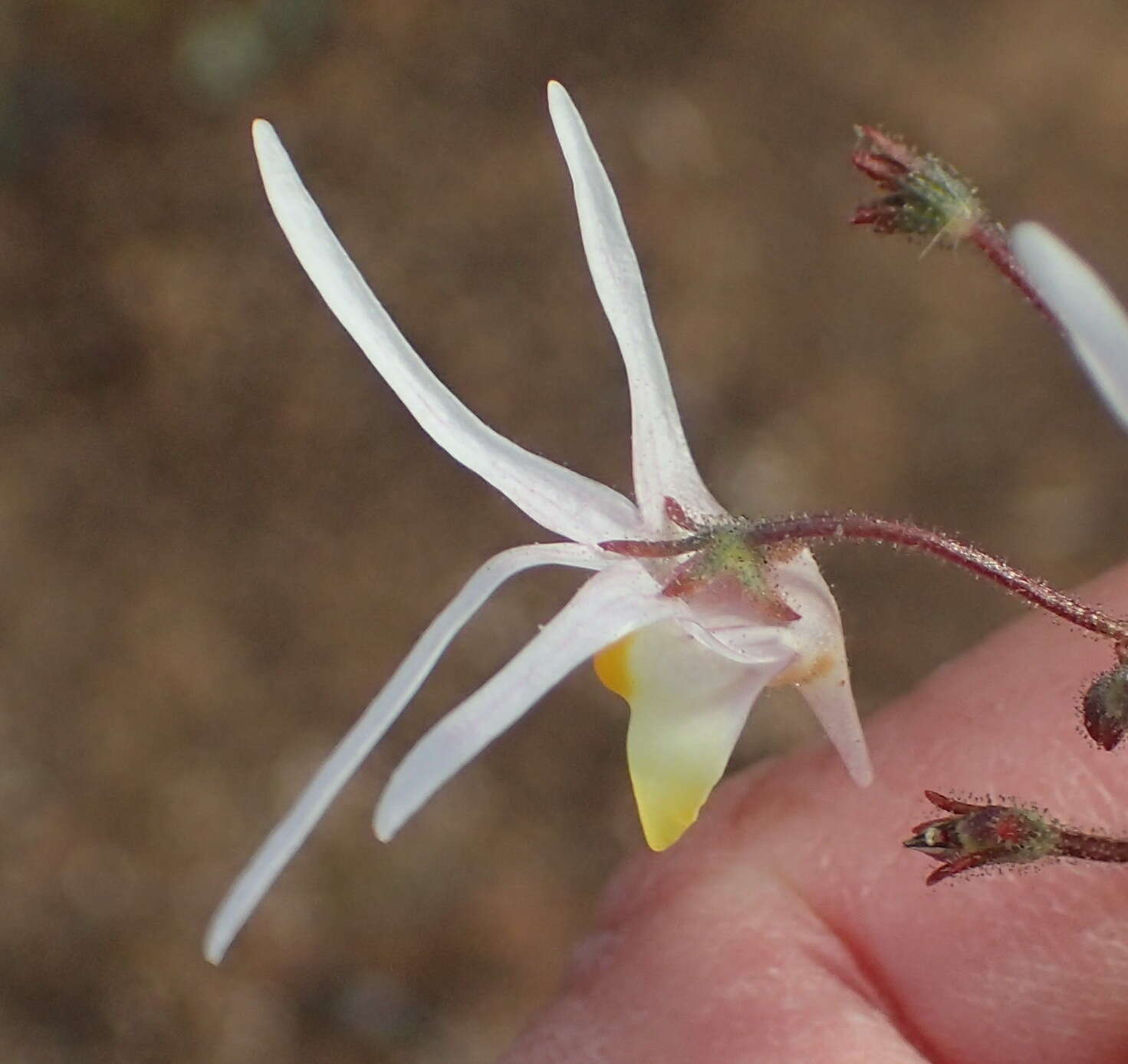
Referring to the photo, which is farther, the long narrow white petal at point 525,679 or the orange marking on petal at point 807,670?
the orange marking on petal at point 807,670

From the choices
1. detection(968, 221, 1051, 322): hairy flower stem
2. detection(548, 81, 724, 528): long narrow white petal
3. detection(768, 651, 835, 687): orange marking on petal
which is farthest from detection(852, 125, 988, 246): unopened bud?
detection(768, 651, 835, 687): orange marking on petal

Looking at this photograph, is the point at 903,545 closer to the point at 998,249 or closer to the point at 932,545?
the point at 932,545

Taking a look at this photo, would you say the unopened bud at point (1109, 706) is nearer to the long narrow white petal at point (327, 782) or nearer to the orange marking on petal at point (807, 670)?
the orange marking on petal at point (807, 670)

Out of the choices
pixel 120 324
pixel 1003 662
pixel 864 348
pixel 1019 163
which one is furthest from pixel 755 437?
pixel 1003 662

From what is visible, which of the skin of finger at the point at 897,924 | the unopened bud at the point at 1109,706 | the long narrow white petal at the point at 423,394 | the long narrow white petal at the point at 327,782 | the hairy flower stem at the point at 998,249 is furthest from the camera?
the skin of finger at the point at 897,924

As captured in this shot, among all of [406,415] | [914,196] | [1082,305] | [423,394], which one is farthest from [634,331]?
[406,415]

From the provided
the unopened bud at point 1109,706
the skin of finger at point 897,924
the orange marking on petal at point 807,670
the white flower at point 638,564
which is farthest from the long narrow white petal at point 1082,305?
the skin of finger at point 897,924

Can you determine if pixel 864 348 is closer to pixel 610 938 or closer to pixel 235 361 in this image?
pixel 235 361
